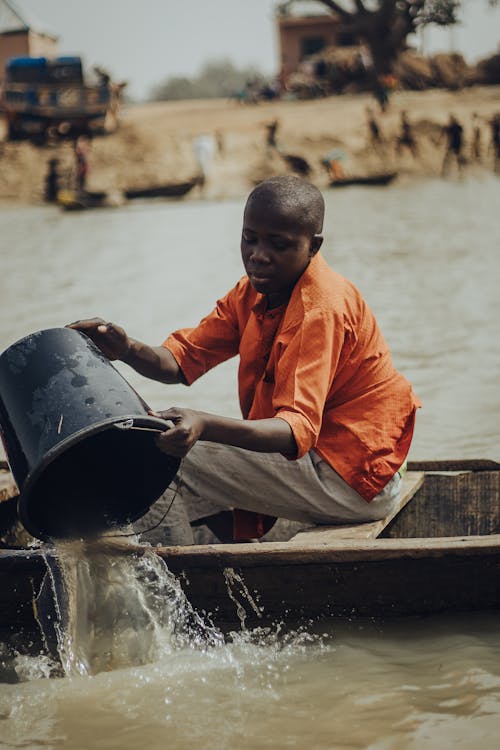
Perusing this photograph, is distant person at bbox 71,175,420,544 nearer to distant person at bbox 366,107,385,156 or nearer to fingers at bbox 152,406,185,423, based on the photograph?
fingers at bbox 152,406,185,423

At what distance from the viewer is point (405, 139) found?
26219 mm

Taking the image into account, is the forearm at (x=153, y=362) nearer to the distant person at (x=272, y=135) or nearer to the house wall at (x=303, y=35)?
the distant person at (x=272, y=135)

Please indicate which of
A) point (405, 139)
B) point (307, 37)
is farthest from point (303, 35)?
point (405, 139)

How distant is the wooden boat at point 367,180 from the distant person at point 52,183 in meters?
6.60

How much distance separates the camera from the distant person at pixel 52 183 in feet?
79.8

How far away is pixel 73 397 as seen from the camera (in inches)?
110

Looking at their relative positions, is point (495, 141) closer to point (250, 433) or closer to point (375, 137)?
point (375, 137)

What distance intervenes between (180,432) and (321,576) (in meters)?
0.84

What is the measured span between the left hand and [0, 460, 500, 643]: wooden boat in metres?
0.57

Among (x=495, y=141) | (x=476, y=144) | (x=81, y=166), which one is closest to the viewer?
(x=81, y=166)

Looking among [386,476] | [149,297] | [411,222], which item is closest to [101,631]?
[386,476]

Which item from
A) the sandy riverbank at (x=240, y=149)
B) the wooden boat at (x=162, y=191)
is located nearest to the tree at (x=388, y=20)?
the sandy riverbank at (x=240, y=149)

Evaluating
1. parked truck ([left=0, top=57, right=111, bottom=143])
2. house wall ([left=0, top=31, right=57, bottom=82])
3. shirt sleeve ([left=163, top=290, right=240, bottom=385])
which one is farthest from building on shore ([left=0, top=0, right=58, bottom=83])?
shirt sleeve ([left=163, top=290, right=240, bottom=385])

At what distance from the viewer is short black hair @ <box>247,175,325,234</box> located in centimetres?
294
